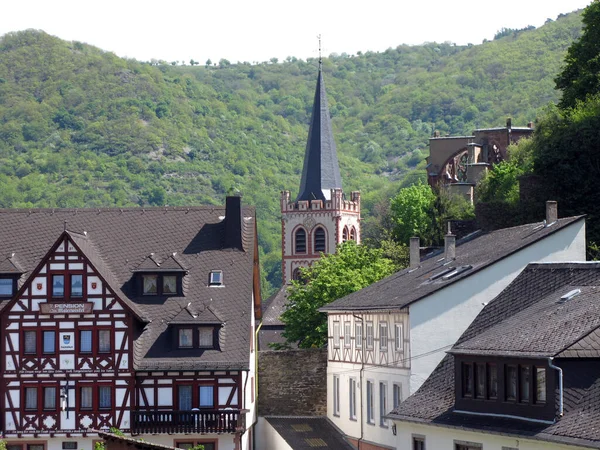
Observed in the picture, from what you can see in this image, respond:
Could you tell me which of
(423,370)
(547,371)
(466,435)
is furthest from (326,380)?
(547,371)

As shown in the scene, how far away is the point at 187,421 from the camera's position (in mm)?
60750

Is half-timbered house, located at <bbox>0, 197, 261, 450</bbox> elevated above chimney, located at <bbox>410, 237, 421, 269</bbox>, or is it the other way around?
chimney, located at <bbox>410, 237, 421, 269</bbox>

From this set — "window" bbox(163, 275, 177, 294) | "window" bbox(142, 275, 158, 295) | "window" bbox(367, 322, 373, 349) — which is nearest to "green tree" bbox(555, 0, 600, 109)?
"window" bbox(367, 322, 373, 349)

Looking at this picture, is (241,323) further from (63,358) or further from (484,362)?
(484,362)

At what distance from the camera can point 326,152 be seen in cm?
16350

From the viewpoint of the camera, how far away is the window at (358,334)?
203ft

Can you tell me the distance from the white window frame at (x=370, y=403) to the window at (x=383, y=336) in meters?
1.77

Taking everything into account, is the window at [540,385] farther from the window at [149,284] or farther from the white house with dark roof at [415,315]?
the window at [149,284]

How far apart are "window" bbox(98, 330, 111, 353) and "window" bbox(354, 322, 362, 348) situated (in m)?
8.56

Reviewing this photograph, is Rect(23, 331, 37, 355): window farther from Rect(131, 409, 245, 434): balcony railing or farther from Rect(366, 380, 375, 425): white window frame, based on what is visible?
Rect(366, 380, 375, 425): white window frame

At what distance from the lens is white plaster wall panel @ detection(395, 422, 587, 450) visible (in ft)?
133

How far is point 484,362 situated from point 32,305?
2193 cm

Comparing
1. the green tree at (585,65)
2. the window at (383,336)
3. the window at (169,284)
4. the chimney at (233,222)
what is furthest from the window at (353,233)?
the window at (383,336)

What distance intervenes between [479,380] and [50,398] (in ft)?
69.3
